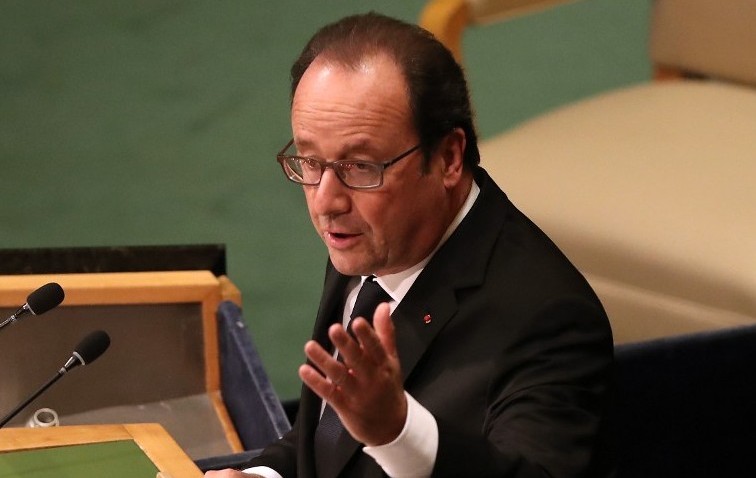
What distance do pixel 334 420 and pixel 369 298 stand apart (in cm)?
12

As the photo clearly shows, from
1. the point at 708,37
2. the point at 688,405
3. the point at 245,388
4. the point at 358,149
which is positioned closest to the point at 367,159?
the point at 358,149

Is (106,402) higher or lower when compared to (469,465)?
lower

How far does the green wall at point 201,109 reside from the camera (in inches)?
107

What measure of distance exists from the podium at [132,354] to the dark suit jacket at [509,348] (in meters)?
0.56

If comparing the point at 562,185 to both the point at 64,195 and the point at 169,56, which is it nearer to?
the point at 64,195

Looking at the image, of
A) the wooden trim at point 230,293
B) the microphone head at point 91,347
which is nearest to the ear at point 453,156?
the microphone head at point 91,347

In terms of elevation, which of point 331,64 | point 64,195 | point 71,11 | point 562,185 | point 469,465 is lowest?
point 64,195

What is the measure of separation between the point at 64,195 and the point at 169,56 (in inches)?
21.3

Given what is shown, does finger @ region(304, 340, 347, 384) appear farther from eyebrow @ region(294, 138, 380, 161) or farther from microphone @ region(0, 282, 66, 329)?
microphone @ region(0, 282, 66, 329)

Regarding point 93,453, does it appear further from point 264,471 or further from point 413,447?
point 413,447

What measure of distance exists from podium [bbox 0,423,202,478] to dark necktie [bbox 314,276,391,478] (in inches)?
4.4

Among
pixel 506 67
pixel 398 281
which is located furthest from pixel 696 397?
pixel 506 67

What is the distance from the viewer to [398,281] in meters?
1.18

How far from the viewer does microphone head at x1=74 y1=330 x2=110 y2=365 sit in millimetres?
1279
